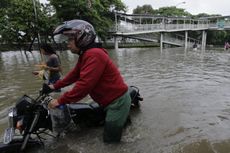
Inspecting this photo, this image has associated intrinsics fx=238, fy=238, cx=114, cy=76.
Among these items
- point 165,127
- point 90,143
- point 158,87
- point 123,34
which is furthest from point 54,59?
point 123,34

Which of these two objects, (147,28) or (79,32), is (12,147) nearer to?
(79,32)

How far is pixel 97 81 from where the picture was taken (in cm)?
322

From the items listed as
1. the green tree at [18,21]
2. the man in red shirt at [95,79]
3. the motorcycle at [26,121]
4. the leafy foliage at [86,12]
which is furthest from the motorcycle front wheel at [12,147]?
the leafy foliage at [86,12]

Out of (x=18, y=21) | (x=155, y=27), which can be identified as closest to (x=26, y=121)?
(x=18, y=21)

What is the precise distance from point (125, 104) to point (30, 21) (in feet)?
81.8

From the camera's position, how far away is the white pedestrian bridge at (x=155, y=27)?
31906mm

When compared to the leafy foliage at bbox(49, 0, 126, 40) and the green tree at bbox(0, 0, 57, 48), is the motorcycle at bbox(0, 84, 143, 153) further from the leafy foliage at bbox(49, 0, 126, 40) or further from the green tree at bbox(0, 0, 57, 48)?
the leafy foliage at bbox(49, 0, 126, 40)

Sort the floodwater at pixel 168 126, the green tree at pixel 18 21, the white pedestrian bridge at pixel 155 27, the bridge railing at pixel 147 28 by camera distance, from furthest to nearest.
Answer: the white pedestrian bridge at pixel 155 27 < the bridge railing at pixel 147 28 < the green tree at pixel 18 21 < the floodwater at pixel 168 126

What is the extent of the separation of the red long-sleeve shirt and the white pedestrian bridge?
28333 mm

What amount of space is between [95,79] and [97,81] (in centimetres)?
8

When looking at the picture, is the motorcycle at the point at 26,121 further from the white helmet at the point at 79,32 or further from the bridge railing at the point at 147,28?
the bridge railing at the point at 147,28

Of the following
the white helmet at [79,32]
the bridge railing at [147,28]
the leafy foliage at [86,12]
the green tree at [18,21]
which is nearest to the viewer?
the white helmet at [79,32]

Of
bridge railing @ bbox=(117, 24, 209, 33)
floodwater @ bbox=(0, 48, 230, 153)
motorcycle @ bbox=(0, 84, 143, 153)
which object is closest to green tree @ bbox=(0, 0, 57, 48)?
bridge railing @ bbox=(117, 24, 209, 33)

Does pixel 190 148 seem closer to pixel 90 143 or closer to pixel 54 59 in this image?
pixel 90 143
